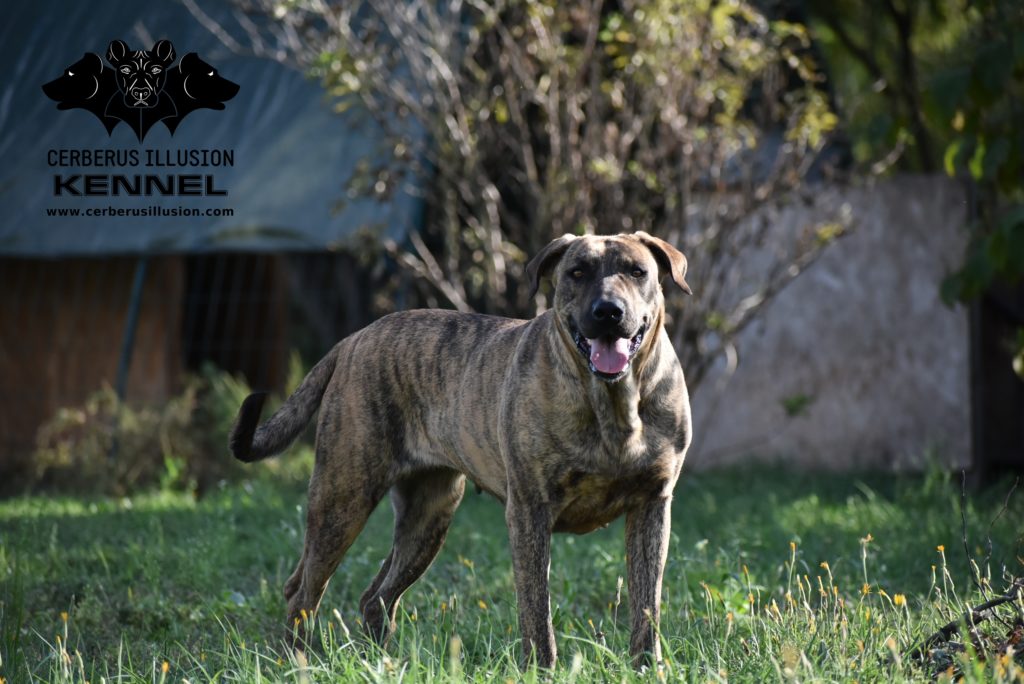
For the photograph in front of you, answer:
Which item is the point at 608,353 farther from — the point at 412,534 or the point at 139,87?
the point at 139,87

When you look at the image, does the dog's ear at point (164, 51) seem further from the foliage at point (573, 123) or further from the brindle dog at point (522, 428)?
the brindle dog at point (522, 428)

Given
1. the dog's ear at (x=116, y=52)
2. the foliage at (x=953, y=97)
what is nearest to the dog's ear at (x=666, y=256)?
the foliage at (x=953, y=97)

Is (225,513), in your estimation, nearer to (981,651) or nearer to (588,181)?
(588,181)

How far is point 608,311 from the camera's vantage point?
4277mm

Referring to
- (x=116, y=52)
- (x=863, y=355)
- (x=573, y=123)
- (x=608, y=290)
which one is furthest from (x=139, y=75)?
(x=863, y=355)

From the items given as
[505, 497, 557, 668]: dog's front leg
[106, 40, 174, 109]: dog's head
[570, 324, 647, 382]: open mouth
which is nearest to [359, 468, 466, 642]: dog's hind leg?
[505, 497, 557, 668]: dog's front leg

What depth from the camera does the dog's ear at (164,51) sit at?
31.5 ft

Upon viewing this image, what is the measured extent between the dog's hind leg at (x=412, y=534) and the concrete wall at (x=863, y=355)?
16.9 ft

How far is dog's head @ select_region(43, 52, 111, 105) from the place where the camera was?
9595 mm

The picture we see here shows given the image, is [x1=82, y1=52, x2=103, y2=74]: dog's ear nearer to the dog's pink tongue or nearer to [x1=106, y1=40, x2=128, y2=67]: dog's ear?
[x1=106, y1=40, x2=128, y2=67]: dog's ear

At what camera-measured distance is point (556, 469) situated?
4.49 meters

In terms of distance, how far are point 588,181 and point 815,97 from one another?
1.73m

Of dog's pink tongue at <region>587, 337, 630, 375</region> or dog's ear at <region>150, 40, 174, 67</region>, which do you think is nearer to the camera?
dog's pink tongue at <region>587, 337, 630, 375</region>

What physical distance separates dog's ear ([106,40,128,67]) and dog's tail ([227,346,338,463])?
4.74 m
